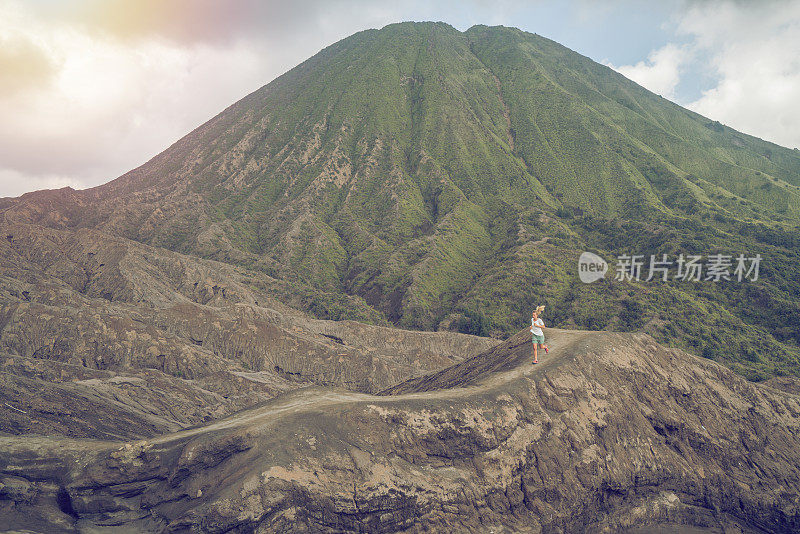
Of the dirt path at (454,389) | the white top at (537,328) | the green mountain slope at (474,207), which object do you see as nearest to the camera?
the dirt path at (454,389)

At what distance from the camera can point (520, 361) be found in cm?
2164

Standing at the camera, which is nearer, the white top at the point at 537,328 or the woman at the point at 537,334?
the woman at the point at 537,334

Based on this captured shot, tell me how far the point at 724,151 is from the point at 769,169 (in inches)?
669

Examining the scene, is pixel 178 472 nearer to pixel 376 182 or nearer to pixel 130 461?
pixel 130 461

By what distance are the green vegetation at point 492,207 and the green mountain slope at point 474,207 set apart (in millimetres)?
562

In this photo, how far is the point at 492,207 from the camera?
139750 mm

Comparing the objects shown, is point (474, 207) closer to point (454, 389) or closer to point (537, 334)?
point (537, 334)

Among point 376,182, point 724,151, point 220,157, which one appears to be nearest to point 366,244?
point 376,182

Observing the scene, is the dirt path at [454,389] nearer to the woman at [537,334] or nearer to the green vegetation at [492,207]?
the woman at [537,334]

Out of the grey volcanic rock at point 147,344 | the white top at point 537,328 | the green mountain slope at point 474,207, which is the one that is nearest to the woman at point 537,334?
the white top at point 537,328

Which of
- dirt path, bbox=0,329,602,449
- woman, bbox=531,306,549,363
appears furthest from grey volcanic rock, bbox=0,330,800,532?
woman, bbox=531,306,549,363

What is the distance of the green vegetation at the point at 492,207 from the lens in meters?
86.1

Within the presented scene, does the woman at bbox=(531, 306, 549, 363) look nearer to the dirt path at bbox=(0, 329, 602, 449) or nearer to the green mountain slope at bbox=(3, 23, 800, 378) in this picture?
the dirt path at bbox=(0, 329, 602, 449)

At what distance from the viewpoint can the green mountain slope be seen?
87.4 meters
